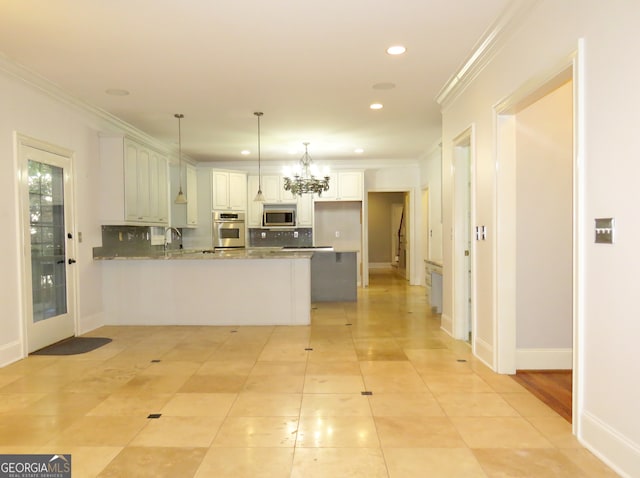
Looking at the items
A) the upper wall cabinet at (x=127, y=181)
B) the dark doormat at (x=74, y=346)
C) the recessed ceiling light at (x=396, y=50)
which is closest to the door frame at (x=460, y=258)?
the recessed ceiling light at (x=396, y=50)

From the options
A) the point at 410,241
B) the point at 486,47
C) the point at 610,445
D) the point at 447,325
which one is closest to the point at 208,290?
the point at 447,325

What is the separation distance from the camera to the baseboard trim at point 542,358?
3617mm

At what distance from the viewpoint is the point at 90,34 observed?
3340mm

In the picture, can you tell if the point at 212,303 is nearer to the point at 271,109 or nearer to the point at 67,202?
the point at 67,202

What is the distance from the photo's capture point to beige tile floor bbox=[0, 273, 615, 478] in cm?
221

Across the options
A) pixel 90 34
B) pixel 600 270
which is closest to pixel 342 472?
pixel 600 270

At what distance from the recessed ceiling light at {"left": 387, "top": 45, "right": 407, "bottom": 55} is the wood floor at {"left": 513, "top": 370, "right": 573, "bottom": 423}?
9.36ft

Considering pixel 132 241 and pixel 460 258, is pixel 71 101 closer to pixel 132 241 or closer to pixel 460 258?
pixel 132 241

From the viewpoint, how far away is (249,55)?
3768 millimetres

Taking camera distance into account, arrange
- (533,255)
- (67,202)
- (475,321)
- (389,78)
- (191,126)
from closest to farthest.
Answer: (533,255) < (475,321) < (389,78) < (67,202) < (191,126)

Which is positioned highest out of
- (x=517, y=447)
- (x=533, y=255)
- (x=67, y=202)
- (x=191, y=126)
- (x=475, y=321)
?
(x=191, y=126)

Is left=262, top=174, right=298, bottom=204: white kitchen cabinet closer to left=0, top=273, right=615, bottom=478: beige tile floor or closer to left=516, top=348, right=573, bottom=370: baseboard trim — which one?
left=0, top=273, right=615, bottom=478: beige tile floor

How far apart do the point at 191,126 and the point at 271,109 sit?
4.80ft

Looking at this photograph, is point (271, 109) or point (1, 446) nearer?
point (1, 446)
